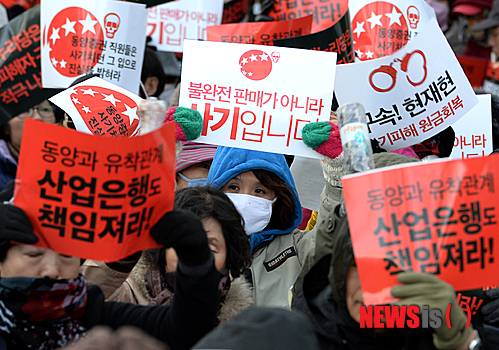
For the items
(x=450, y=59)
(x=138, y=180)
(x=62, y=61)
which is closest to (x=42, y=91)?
(x=62, y=61)

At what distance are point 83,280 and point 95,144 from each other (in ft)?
1.93

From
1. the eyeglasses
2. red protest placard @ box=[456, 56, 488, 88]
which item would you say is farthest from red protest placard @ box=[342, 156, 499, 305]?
red protest placard @ box=[456, 56, 488, 88]

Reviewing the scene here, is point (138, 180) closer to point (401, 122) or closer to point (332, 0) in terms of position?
point (401, 122)

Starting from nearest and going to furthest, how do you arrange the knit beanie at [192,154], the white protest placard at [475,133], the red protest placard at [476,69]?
the knit beanie at [192,154] → the white protest placard at [475,133] → the red protest placard at [476,69]

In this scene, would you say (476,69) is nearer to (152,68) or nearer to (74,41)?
(152,68)

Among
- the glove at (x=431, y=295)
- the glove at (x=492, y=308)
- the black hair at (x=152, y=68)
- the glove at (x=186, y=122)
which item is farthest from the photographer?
the black hair at (x=152, y=68)

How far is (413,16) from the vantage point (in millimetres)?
4629

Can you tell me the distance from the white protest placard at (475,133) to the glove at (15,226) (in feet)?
9.91

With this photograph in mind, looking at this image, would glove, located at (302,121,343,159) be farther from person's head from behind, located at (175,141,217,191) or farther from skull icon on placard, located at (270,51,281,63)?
person's head from behind, located at (175,141,217,191)

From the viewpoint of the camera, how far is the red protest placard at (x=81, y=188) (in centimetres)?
203

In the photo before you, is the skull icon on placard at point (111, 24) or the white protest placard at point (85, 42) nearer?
the white protest placard at point (85, 42)

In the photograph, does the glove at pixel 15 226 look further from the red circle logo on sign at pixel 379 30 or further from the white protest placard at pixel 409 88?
the red circle logo on sign at pixel 379 30

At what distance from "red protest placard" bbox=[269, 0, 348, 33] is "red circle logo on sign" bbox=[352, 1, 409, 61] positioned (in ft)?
1.23

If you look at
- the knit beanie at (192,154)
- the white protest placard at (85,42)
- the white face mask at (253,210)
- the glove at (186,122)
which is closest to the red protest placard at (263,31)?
the white protest placard at (85,42)
